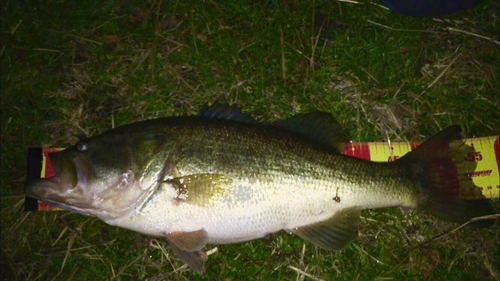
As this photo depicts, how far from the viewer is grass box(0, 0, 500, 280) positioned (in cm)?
328

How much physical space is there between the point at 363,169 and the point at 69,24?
311 centimetres

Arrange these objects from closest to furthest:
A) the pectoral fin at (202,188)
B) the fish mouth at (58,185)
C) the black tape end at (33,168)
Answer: the fish mouth at (58,185) → the pectoral fin at (202,188) → the black tape end at (33,168)

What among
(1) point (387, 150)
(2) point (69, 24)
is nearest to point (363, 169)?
(1) point (387, 150)

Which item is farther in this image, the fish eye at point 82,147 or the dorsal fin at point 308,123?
the dorsal fin at point 308,123

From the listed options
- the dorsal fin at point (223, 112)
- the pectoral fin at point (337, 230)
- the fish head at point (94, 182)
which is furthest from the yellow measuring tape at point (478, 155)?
the fish head at point (94, 182)

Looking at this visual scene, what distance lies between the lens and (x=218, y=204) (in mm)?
2637

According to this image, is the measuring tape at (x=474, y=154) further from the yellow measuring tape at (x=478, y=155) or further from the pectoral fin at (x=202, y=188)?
the pectoral fin at (x=202, y=188)

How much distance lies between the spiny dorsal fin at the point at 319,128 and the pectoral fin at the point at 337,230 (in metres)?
0.53

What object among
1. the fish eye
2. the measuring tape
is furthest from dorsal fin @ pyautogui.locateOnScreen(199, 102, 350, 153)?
the fish eye

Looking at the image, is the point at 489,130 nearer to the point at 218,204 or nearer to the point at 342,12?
the point at 342,12

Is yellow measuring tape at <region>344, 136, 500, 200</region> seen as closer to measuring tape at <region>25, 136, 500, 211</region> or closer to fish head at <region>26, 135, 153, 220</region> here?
measuring tape at <region>25, 136, 500, 211</region>

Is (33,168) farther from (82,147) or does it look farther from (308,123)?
(308,123)

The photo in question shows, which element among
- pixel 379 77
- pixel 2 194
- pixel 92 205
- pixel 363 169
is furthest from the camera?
pixel 379 77

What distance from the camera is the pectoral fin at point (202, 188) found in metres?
2.58
